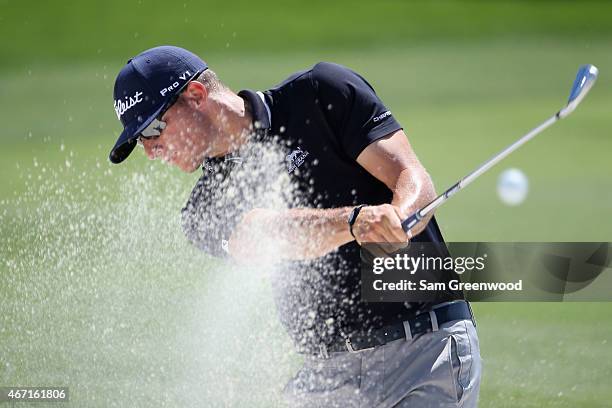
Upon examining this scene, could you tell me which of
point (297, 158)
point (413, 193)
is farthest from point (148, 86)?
point (413, 193)

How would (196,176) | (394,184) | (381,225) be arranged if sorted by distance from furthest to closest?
(196,176), (394,184), (381,225)

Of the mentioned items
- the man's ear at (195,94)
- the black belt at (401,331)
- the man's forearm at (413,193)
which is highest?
the man's ear at (195,94)

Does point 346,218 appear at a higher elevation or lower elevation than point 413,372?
higher

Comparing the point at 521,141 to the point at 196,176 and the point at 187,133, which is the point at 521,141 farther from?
the point at 196,176

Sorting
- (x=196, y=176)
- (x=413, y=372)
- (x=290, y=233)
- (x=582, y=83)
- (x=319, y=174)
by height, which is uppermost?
(x=582, y=83)

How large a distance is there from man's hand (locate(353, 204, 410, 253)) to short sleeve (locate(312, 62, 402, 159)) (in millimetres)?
224

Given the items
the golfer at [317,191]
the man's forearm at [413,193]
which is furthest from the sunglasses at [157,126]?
the man's forearm at [413,193]

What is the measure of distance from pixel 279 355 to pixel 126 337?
751 millimetres

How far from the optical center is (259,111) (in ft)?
9.78

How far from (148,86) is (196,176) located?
4435 mm

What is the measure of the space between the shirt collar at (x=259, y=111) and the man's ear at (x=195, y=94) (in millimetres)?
128

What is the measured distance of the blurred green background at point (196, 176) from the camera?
461 centimetres

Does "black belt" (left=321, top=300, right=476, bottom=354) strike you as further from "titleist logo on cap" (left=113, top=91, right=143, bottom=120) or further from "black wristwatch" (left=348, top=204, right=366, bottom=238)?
"titleist logo on cap" (left=113, top=91, right=143, bottom=120)

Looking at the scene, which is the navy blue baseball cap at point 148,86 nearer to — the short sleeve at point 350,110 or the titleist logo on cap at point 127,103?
the titleist logo on cap at point 127,103
